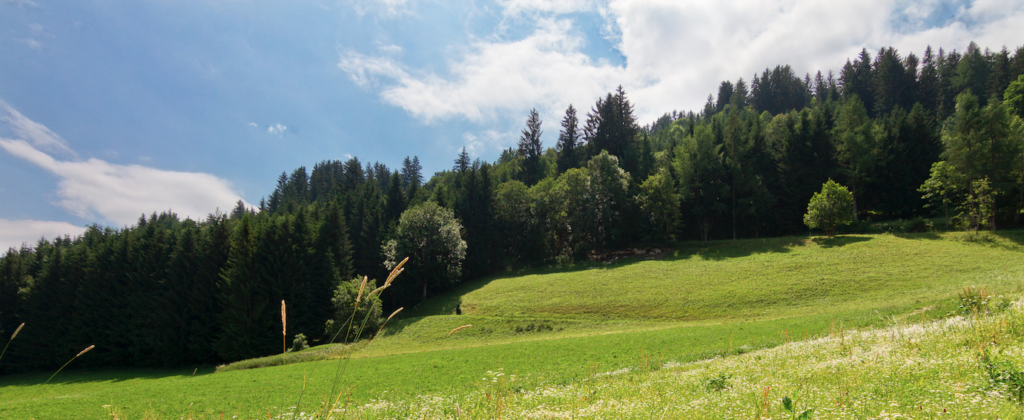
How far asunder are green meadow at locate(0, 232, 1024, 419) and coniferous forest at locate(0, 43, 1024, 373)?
5160mm

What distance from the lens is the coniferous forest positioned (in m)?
44.8

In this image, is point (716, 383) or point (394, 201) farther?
point (394, 201)

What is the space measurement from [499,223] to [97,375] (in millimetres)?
53632

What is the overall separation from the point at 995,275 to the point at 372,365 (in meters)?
46.8

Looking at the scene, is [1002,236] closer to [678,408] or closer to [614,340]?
[614,340]

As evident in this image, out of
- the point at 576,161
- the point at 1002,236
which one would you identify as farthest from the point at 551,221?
the point at 1002,236

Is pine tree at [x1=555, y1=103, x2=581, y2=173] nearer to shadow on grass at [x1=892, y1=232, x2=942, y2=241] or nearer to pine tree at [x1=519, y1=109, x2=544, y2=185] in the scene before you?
pine tree at [x1=519, y1=109, x2=544, y2=185]

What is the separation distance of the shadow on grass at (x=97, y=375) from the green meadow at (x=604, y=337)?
421 mm

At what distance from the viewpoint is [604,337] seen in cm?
2742

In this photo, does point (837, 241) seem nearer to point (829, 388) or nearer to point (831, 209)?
point (831, 209)

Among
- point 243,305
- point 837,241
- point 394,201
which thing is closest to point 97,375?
point 243,305

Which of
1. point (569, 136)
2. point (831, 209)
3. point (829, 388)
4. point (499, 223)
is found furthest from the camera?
point (569, 136)

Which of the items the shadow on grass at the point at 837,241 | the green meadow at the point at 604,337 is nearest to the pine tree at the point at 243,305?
the green meadow at the point at 604,337

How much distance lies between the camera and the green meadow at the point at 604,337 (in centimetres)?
1130
